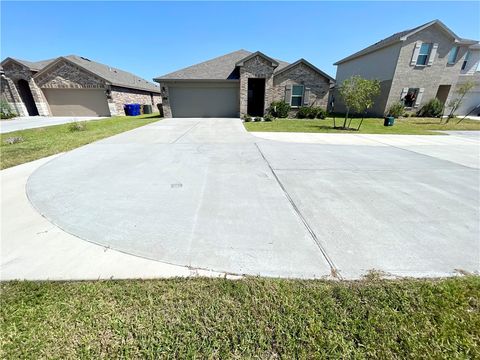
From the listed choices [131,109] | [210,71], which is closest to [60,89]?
[131,109]

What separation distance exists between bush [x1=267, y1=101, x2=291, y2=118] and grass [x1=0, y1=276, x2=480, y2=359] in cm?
1669

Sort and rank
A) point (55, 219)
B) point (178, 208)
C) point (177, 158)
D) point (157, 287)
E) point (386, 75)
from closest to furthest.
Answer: point (157, 287) → point (55, 219) → point (178, 208) → point (177, 158) → point (386, 75)

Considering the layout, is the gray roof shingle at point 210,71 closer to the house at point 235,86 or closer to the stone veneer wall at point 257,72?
the house at point 235,86

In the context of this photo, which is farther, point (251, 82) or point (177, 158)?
point (251, 82)

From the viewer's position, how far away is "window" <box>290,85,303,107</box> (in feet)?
57.4

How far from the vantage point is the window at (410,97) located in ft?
60.5

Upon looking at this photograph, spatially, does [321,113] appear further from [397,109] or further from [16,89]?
[16,89]

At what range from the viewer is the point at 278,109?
17484 mm

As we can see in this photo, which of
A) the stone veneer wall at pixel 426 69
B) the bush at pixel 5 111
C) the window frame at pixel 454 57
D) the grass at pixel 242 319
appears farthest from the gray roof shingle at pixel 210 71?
the grass at pixel 242 319

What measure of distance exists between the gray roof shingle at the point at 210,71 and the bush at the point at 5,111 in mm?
13699

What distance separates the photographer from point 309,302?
6.48 feet

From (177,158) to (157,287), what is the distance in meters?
4.77

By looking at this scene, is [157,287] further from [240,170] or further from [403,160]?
[403,160]

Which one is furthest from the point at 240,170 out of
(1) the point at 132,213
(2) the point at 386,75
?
(2) the point at 386,75
